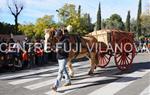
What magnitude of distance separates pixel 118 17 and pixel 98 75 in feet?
252

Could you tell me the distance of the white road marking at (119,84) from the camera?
11.4 metres

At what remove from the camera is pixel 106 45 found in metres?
16.3

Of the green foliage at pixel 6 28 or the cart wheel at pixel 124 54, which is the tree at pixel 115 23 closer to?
the green foliage at pixel 6 28

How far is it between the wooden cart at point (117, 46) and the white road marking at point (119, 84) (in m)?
1.29

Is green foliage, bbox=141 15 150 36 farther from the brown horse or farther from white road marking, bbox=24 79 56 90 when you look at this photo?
white road marking, bbox=24 79 56 90

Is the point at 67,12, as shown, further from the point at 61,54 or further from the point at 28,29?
the point at 61,54

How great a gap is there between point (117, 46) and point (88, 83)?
3815 mm

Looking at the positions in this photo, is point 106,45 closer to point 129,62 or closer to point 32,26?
point 129,62

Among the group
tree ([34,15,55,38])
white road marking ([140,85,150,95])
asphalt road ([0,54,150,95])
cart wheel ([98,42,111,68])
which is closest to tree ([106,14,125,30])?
tree ([34,15,55,38])

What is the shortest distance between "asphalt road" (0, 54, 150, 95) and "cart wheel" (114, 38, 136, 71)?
0.34 m

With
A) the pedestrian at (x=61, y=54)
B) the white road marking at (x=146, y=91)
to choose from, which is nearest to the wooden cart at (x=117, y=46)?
the white road marking at (x=146, y=91)

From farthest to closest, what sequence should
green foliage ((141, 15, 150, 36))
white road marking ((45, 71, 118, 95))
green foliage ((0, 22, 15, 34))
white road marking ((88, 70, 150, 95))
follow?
green foliage ((141, 15, 150, 36))
green foliage ((0, 22, 15, 34))
white road marking ((45, 71, 118, 95))
white road marking ((88, 70, 150, 95))

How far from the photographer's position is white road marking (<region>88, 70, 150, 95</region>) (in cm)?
1142

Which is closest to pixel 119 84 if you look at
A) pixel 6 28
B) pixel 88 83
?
pixel 88 83
